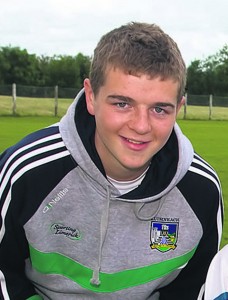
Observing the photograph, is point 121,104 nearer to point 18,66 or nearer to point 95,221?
point 95,221

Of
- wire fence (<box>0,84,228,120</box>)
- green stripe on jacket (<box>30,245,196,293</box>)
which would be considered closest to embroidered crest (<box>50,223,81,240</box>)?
green stripe on jacket (<box>30,245,196,293</box>)

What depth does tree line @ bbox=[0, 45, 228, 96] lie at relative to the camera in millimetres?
59600

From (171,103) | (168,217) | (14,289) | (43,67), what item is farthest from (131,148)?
(43,67)

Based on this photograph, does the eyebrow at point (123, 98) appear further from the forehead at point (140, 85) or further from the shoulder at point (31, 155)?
the shoulder at point (31, 155)

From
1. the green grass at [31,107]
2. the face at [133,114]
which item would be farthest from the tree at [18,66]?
the face at [133,114]

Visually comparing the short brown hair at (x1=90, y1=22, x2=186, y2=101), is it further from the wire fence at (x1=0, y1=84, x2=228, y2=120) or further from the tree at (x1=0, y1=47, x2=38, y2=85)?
the tree at (x1=0, y1=47, x2=38, y2=85)

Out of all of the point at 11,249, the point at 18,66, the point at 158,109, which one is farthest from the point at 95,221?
the point at 18,66

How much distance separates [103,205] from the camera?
108 inches

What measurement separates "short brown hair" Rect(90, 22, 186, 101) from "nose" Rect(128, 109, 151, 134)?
159mm

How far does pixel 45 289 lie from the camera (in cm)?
293

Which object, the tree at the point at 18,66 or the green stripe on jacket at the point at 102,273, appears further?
the tree at the point at 18,66

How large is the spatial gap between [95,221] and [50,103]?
3026 cm

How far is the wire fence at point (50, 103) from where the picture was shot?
3055 centimetres

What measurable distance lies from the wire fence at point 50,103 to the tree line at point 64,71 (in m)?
19.0
